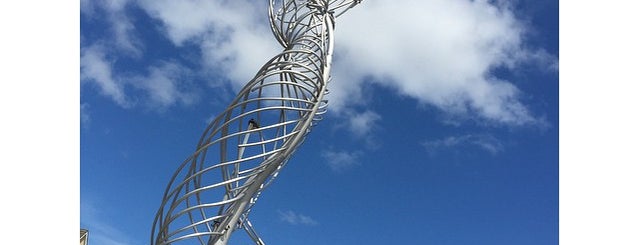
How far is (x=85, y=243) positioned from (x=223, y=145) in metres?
39.3

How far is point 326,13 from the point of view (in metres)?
27.5

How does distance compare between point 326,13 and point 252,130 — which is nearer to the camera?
point 252,130

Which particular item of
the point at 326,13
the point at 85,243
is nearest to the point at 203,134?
the point at 326,13

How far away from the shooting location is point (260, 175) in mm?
23609

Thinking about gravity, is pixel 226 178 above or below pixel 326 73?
below

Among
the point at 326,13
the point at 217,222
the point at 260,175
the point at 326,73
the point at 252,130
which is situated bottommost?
the point at 217,222

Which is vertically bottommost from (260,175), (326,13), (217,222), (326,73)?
(217,222)

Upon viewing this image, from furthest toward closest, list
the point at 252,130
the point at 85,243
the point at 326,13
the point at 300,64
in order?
1. the point at 85,243
2. the point at 326,13
3. the point at 300,64
4. the point at 252,130

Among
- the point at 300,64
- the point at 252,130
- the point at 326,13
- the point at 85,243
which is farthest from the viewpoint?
the point at 85,243

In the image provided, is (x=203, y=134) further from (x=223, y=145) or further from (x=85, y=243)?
(x=85, y=243)

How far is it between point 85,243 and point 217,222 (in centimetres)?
3980

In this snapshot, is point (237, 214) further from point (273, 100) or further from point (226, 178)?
point (273, 100)

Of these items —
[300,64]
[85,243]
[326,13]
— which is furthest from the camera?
[85,243]

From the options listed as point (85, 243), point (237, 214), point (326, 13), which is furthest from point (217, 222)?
point (85, 243)
